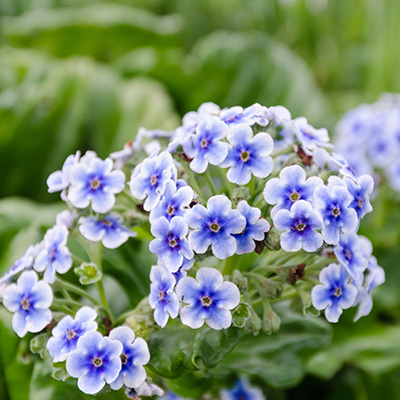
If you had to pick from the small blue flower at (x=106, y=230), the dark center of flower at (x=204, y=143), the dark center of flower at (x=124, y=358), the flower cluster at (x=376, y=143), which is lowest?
the flower cluster at (x=376, y=143)

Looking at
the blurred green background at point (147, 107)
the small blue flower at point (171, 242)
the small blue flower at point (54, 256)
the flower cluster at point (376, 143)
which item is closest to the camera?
the small blue flower at point (171, 242)

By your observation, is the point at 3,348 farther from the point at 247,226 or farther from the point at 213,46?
the point at 213,46

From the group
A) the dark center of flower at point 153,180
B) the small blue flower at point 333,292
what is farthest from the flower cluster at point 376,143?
the dark center of flower at point 153,180

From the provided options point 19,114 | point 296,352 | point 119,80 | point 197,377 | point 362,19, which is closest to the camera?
point 197,377

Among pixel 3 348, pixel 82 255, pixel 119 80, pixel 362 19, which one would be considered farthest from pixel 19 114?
pixel 362 19

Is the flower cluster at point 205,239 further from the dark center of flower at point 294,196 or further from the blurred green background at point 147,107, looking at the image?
the blurred green background at point 147,107

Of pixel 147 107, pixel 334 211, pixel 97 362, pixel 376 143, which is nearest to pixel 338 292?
pixel 334 211

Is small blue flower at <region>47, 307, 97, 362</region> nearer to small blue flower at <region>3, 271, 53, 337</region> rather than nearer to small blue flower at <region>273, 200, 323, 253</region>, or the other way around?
small blue flower at <region>3, 271, 53, 337</region>
